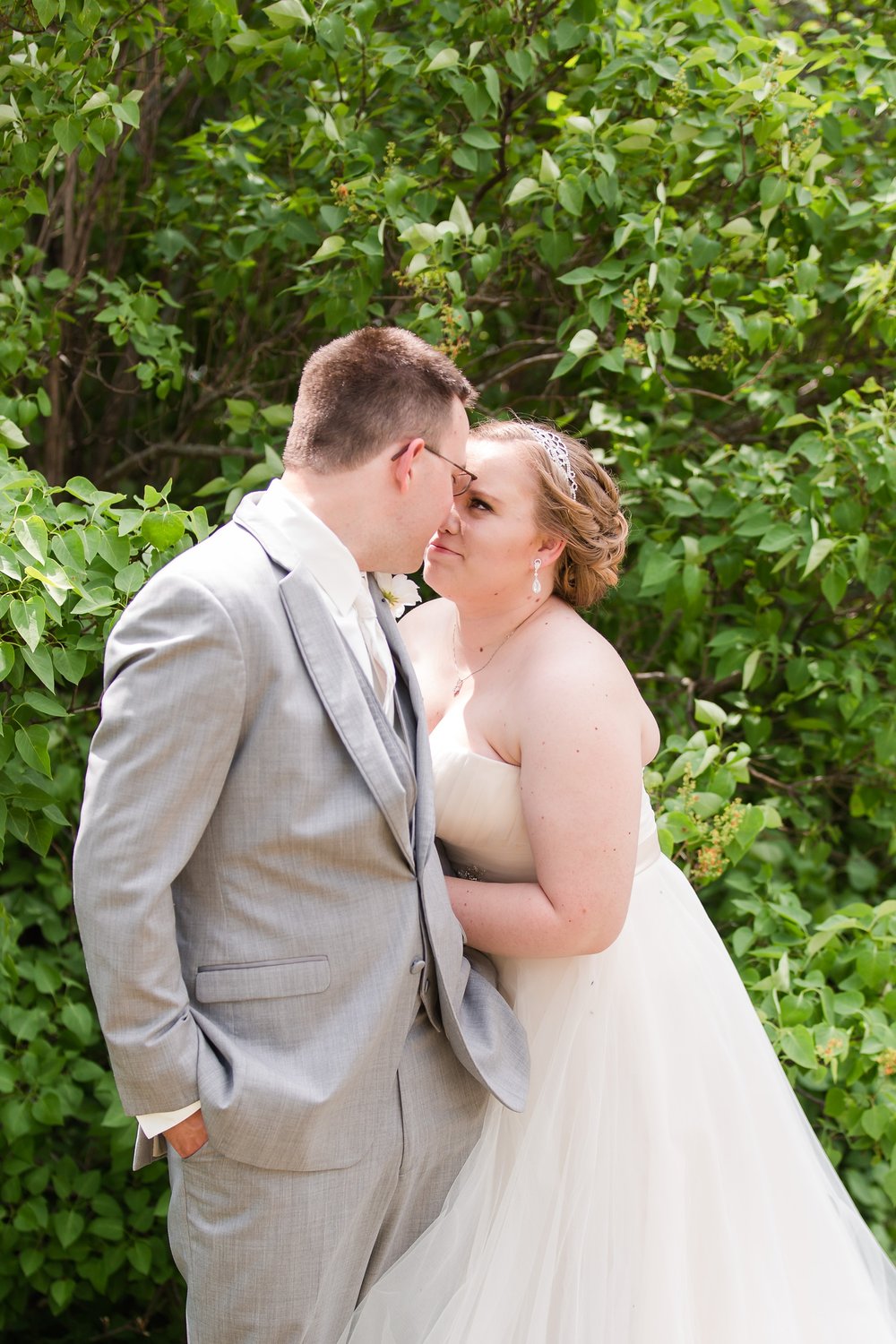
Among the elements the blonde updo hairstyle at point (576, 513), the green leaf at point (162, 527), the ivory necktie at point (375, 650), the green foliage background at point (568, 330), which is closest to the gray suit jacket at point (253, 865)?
the ivory necktie at point (375, 650)

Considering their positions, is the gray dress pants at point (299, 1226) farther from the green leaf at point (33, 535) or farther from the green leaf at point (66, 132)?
the green leaf at point (66, 132)

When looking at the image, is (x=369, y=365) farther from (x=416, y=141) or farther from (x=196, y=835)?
(x=416, y=141)

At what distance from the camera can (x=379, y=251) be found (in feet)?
9.71

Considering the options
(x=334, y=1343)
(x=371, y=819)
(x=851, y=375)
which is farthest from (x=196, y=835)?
(x=851, y=375)

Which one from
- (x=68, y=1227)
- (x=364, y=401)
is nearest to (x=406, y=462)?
(x=364, y=401)

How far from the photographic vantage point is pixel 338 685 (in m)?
1.78

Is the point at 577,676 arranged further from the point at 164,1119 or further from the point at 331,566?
the point at 164,1119

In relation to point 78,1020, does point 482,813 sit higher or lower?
higher

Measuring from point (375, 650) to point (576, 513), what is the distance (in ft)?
1.92

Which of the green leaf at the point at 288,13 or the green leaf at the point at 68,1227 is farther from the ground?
the green leaf at the point at 288,13

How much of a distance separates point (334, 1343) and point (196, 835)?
888 mm

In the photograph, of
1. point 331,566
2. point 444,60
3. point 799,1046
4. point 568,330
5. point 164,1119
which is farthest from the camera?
point 568,330

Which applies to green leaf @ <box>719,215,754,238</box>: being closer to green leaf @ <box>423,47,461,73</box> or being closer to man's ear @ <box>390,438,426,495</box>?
green leaf @ <box>423,47,461,73</box>

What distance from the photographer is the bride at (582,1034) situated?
6.84 ft
